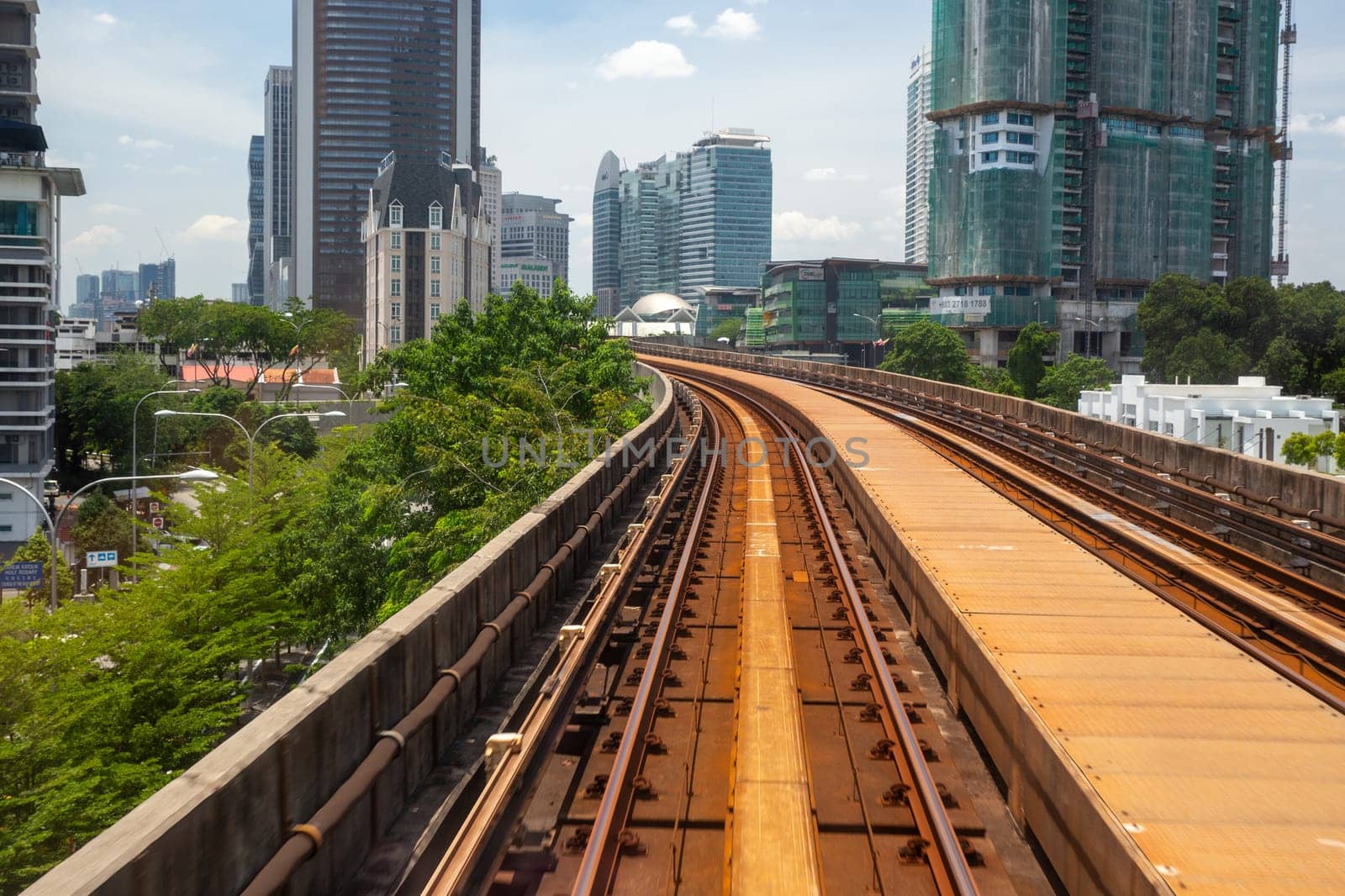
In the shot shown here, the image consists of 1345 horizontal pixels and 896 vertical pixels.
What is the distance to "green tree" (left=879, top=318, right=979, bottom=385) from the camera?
9506 centimetres

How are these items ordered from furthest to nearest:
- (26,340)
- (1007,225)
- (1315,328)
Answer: (1007,225)
(1315,328)
(26,340)

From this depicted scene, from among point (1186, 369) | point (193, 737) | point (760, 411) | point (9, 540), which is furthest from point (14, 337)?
point (1186, 369)

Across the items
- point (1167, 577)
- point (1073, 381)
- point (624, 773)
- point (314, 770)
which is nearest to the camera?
point (314, 770)

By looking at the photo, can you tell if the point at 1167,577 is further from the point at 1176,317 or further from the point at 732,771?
the point at 1176,317

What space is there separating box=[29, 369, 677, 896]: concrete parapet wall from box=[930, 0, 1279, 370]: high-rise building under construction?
455 feet

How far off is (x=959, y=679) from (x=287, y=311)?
4903 inches

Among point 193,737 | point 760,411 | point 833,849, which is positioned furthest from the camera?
point 760,411

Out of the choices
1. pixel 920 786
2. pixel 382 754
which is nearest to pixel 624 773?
pixel 382 754

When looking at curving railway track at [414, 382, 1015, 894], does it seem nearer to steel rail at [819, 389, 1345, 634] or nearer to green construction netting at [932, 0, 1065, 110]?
steel rail at [819, 389, 1345, 634]

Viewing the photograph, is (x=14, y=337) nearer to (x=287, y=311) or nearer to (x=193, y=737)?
(x=287, y=311)

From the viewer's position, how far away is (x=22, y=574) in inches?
1647

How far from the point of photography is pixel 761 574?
1658cm

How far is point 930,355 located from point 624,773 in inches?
3554

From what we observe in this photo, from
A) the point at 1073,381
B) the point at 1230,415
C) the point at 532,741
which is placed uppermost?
the point at 1073,381
